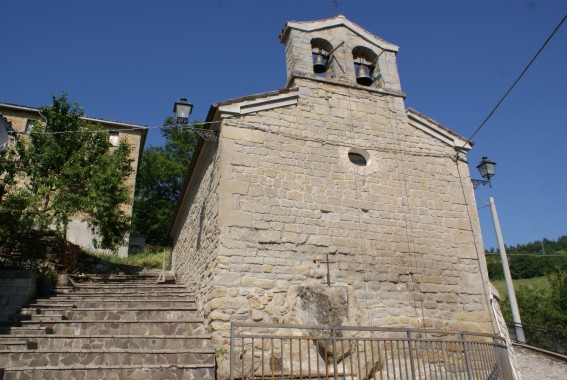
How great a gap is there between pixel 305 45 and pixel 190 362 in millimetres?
6901

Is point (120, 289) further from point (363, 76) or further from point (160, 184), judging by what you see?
point (160, 184)

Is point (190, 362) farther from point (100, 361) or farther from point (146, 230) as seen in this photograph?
point (146, 230)

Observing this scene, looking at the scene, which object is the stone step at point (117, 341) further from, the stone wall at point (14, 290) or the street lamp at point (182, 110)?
the street lamp at point (182, 110)

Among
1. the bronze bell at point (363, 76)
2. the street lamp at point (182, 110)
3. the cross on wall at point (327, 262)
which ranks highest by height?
the bronze bell at point (363, 76)

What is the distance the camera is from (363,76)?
9836 mm

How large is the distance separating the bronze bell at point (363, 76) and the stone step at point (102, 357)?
679 centimetres

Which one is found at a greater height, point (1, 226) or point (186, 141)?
point (186, 141)

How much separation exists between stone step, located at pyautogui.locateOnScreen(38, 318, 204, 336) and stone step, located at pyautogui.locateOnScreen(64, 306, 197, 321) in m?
0.36

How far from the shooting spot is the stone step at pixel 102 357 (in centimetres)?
614

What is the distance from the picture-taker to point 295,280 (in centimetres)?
735

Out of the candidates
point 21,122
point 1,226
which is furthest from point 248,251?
point 21,122

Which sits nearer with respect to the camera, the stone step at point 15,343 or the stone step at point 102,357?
the stone step at point 102,357

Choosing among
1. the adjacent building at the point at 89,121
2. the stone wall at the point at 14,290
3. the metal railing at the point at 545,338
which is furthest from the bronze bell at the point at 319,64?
the adjacent building at the point at 89,121

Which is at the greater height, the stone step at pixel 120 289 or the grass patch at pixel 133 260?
the grass patch at pixel 133 260
